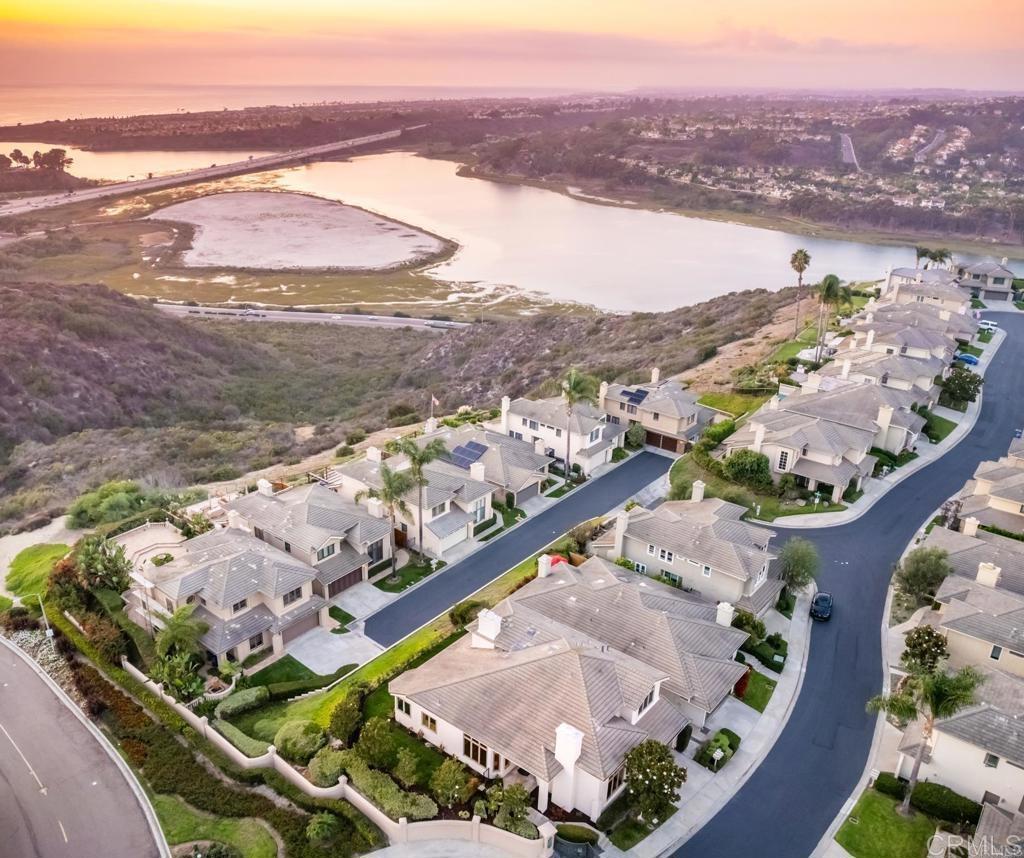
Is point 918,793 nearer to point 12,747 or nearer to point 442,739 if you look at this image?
point 442,739

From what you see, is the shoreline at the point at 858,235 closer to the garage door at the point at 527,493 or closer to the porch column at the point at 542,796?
the garage door at the point at 527,493

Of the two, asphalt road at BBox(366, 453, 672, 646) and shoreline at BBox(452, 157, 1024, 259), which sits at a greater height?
shoreline at BBox(452, 157, 1024, 259)

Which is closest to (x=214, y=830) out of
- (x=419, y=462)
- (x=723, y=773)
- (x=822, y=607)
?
(x=723, y=773)

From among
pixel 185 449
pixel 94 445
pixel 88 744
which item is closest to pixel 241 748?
pixel 88 744

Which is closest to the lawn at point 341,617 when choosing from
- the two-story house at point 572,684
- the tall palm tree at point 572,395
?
the two-story house at point 572,684

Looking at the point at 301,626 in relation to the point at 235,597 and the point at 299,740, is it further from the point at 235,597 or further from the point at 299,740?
the point at 299,740

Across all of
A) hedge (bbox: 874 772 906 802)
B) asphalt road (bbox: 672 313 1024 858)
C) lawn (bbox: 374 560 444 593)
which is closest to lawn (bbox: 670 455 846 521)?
asphalt road (bbox: 672 313 1024 858)

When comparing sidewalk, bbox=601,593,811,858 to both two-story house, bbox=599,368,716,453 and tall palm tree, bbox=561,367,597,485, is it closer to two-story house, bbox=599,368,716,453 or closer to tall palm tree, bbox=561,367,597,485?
tall palm tree, bbox=561,367,597,485
